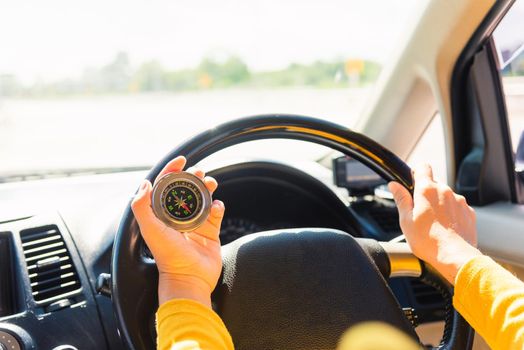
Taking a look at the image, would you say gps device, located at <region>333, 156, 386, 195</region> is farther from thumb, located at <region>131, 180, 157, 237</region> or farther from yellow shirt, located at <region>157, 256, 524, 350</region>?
thumb, located at <region>131, 180, 157, 237</region>

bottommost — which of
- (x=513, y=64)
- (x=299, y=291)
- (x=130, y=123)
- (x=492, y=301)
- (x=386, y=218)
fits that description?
(x=130, y=123)

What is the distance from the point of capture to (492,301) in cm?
109

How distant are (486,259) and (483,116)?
4.94ft

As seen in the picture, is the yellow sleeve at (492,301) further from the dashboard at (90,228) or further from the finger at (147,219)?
the dashboard at (90,228)

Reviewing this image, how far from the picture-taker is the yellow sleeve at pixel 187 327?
1.05 meters

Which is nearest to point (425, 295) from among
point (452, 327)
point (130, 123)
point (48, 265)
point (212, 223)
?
point (452, 327)

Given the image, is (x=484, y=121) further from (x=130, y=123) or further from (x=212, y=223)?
(x=130, y=123)

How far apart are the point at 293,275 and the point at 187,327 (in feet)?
1.14

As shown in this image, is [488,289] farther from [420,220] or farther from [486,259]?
[420,220]

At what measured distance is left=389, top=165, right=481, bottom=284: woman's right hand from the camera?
4.02 ft

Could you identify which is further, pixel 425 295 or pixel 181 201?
pixel 425 295

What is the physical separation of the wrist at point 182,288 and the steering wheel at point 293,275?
0.09 meters

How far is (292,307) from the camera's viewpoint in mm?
1318

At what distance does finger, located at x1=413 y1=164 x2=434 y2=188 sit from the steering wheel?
8 cm
